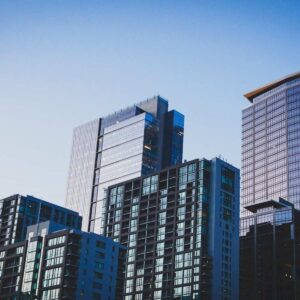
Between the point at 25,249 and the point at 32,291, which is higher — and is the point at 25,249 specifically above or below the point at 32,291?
above

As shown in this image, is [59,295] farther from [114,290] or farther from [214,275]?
[214,275]

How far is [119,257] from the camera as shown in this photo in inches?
7707

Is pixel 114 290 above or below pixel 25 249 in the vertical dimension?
below

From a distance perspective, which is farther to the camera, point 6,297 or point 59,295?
point 6,297

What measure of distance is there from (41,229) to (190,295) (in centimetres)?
5377

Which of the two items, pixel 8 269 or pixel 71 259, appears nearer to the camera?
pixel 71 259

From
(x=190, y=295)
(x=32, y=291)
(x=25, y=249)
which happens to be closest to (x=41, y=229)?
(x=25, y=249)

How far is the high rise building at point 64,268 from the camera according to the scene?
588ft

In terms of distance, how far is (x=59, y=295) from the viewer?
176 m

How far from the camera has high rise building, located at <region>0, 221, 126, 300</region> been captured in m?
179

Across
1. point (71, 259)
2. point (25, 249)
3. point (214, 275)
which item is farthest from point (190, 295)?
point (25, 249)

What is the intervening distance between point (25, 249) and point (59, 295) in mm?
26575

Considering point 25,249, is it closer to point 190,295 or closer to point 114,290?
point 114,290

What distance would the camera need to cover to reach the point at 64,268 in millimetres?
179625
